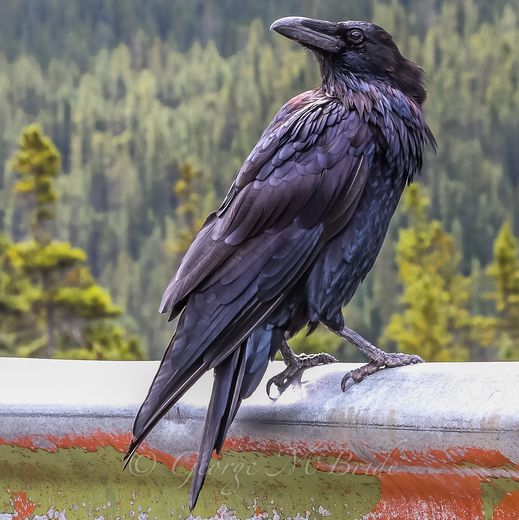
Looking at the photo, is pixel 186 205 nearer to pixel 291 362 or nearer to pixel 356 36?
pixel 356 36

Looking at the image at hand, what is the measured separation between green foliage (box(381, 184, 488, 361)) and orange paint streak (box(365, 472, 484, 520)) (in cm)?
713

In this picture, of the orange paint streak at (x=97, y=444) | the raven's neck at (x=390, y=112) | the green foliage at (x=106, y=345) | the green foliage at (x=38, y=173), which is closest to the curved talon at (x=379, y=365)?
the orange paint streak at (x=97, y=444)

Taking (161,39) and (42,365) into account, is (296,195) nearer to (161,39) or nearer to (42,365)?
(42,365)

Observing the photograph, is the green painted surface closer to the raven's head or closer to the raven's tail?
the raven's tail

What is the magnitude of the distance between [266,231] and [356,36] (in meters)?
0.68

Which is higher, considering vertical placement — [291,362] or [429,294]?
[291,362]

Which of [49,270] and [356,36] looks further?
[49,270]

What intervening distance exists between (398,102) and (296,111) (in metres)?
0.27

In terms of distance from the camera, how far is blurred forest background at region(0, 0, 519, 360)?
945 cm

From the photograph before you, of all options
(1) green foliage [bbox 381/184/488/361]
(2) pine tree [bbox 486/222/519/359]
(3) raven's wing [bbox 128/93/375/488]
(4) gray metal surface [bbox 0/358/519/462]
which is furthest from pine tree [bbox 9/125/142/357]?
(4) gray metal surface [bbox 0/358/519/462]

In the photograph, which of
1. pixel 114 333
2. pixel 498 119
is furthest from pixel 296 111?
pixel 498 119

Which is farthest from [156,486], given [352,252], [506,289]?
[506,289]

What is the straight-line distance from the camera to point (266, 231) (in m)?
2.51

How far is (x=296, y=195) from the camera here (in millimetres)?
2555
